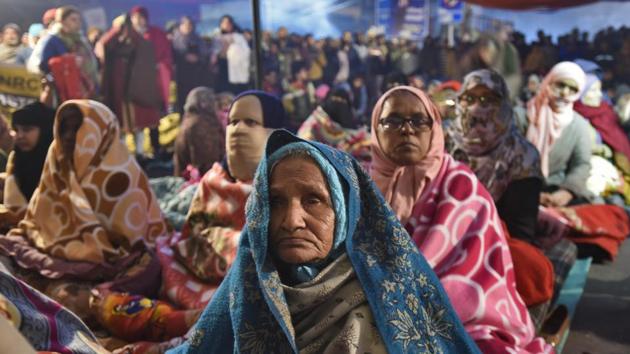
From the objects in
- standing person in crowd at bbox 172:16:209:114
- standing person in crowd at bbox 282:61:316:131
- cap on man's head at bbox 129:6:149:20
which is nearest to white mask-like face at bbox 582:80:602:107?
standing person in crowd at bbox 282:61:316:131

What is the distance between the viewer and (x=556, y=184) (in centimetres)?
460

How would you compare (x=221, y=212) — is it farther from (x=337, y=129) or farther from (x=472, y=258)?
(x=337, y=129)

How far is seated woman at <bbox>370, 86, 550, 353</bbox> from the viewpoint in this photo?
2170 mm

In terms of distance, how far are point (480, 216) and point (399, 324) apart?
1.01m

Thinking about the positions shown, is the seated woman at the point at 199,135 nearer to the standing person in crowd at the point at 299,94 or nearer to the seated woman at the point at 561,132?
the standing person in crowd at the point at 299,94

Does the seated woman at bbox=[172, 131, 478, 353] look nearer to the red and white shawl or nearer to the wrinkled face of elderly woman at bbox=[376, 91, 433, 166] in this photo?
the red and white shawl

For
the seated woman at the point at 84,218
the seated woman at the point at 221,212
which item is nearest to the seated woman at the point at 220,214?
the seated woman at the point at 221,212

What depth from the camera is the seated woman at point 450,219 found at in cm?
217

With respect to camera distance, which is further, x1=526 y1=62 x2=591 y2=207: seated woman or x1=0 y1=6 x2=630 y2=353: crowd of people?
x1=526 y1=62 x2=591 y2=207: seated woman

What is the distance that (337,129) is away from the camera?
17.7 ft

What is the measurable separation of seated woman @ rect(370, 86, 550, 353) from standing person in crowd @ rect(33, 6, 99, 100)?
2397 mm

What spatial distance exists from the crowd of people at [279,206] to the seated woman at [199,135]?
0.02 metres

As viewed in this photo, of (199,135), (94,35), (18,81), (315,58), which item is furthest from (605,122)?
(18,81)

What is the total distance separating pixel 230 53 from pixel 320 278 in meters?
4.74
